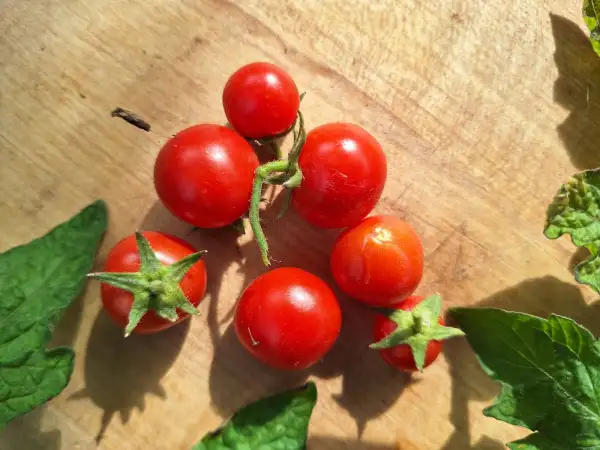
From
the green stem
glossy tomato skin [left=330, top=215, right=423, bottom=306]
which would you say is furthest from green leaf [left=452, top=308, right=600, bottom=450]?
the green stem

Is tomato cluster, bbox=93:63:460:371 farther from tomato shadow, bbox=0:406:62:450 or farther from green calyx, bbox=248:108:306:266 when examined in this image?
tomato shadow, bbox=0:406:62:450

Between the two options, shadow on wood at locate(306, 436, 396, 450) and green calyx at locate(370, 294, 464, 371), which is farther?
shadow on wood at locate(306, 436, 396, 450)

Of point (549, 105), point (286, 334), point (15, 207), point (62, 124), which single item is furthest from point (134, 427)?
point (549, 105)

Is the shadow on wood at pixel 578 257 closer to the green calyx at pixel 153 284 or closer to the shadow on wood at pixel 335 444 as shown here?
the shadow on wood at pixel 335 444

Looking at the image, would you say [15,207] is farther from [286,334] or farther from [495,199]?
[495,199]

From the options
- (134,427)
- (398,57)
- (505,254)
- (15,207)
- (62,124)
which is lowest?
(134,427)
